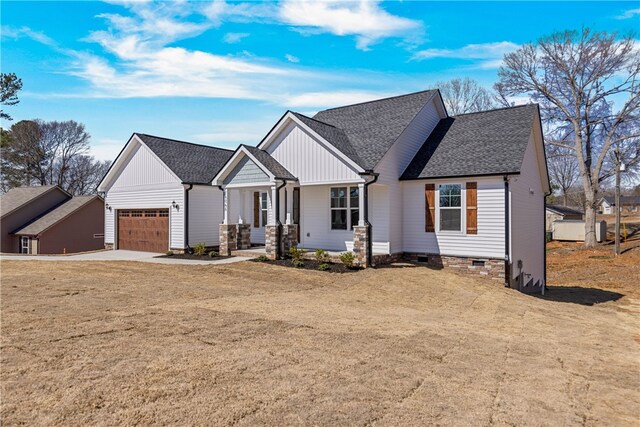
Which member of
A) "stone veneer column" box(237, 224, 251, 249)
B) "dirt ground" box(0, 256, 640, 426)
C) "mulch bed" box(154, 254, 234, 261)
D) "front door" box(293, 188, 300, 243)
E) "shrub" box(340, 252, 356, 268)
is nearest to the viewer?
"dirt ground" box(0, 256, 640, 426)

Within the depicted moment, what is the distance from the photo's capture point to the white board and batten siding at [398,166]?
15828mm

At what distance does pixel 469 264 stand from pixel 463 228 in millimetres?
1308

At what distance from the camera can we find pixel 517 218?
1540 centimetres

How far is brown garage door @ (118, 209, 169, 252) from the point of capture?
21406mm

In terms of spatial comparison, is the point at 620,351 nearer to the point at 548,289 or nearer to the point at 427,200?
the point at 427,200

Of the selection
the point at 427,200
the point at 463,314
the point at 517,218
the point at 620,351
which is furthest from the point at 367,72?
A: the point at 620,351

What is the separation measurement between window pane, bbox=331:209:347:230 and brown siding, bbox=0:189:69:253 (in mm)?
27264

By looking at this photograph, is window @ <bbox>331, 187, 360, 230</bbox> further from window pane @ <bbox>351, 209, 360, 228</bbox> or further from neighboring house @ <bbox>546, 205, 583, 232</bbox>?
neighboring house @ <bbox>546, 205, 583, 232</bbox>

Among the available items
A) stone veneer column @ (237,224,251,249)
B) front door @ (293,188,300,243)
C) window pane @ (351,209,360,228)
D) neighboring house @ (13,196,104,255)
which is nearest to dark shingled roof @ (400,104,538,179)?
window pane @ (351,209,360,228)

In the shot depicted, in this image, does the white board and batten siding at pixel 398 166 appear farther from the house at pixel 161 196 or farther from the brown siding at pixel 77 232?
the brown siding at pixel 77 232

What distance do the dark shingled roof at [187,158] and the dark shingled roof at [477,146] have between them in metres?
10.7

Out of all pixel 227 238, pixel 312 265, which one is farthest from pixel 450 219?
pixel 227 238

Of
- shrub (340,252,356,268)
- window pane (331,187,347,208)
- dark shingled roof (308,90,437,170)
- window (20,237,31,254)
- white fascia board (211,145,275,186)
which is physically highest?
dark shingled roof (308,90,437,170)

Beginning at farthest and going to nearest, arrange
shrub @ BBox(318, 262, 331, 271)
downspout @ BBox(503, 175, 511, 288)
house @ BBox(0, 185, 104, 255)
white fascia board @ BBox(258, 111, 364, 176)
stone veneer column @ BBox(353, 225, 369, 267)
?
1. house @ BBox(0, 185, 104, 255)
2. white fascia board @ BBox(258, 111, 364, 176)
3. stone veneer column @ BBox(353, 225, 369, 267)
4. shrub @ BBox(318, 262, 331, 271)
5. downspout @ BBox(503, 175, 511, 288)
